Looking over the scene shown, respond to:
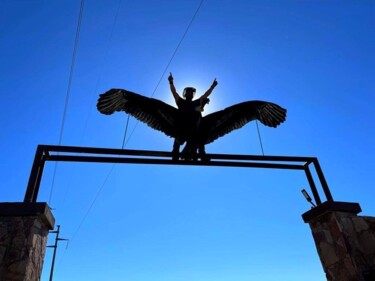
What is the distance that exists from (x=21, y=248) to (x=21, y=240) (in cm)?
9

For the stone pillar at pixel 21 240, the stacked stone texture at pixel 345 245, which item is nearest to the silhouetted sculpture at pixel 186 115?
the stone pillar at pixel 21 240

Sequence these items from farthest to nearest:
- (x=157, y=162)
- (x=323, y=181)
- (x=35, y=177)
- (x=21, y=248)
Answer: (x=323, y=181) < (x=157, y=162) < (x=35, y=177) < (x=21, y=248)

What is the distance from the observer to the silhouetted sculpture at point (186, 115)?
4660mm

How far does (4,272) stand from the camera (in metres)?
3.09

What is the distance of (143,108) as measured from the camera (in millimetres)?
4770

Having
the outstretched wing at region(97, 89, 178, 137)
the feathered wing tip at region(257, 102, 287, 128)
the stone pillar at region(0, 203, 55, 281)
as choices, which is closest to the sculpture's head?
the outstretched wing at region(97, 89, 178, 137)

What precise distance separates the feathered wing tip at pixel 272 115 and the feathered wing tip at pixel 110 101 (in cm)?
236

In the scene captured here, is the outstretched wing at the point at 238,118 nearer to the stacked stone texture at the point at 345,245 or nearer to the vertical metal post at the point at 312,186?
the vertical metal post at the point at 312,186

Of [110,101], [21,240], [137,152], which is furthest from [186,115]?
[21,240]

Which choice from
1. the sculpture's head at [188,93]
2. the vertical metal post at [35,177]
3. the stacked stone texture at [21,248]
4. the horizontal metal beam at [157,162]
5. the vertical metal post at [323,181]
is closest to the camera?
the stacked stone texture at [21,248]

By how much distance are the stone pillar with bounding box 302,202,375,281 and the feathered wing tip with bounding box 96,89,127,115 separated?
3587mm

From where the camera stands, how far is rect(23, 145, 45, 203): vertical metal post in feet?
12.0

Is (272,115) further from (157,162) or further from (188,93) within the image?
(157,162)

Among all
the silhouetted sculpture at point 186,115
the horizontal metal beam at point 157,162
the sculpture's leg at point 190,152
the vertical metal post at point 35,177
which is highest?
the silhouetted sculpture at point 186,115
